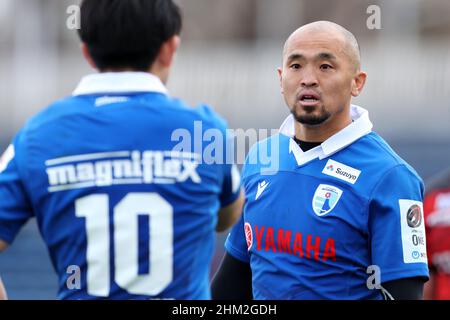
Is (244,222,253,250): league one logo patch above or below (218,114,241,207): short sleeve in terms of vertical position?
below

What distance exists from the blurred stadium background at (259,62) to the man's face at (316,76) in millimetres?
10158

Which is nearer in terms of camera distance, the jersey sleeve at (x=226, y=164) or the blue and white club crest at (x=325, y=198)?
the jersey sleeve at (x=226, y=164)

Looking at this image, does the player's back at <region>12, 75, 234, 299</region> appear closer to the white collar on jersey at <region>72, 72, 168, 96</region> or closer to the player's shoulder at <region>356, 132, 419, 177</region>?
the white collar on jersey at <region>72, 72, 168, 96</region>

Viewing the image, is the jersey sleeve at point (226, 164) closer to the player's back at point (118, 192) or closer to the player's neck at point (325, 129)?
the player's back at point (118, 192)

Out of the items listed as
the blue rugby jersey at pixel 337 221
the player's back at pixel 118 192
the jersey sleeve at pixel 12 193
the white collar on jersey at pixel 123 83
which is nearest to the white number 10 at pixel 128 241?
the player's back at pixel 118 192

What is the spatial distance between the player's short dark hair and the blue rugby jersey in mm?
1025

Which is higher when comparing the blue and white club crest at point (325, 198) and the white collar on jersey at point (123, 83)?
the white collar on jersey at point (123, 83)

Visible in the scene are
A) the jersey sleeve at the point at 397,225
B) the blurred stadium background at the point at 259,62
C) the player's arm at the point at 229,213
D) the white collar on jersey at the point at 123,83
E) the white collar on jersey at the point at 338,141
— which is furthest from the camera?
the blurred stadium background at the point at 259,62

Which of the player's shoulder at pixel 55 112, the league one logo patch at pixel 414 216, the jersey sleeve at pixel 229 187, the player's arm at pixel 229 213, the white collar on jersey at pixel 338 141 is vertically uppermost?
the player's shoulder at pixel 55 112

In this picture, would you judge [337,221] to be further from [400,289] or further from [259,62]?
[259,62]

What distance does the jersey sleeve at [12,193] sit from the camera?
300 centimetres

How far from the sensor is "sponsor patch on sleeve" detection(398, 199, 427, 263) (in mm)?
3615

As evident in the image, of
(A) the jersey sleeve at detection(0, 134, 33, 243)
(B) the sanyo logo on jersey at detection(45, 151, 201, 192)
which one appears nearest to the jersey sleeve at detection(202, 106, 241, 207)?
(B) the sanyo logo on jersey at detection(45, 151, 201, 192)

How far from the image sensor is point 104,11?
3008 millimetres
